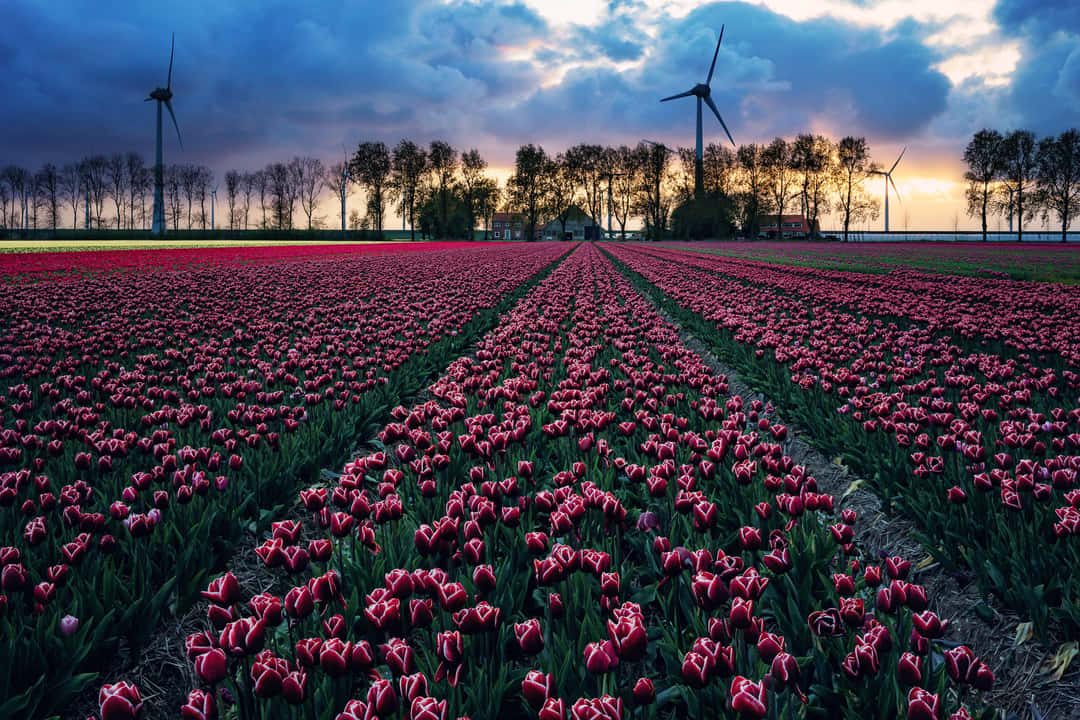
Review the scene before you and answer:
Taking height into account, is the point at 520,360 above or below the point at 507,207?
below

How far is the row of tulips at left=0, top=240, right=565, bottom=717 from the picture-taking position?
2.84 m

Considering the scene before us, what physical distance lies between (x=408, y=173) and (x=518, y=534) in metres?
101

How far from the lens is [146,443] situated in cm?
449

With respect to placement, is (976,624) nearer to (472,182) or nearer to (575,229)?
(472,182)

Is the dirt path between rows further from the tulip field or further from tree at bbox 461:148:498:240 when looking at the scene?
tree at bbox 461:148:498:240

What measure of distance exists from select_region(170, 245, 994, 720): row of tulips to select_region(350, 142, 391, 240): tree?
97.4 metres

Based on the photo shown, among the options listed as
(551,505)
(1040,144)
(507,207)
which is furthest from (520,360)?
(507,207)

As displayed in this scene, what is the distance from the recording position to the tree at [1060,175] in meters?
65.8

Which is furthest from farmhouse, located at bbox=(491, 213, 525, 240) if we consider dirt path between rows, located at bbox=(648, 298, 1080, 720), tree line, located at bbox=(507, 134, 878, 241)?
dirt path between rows, located at bbox=(648, 298, 1080, 720)

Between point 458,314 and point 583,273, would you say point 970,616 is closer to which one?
point 458,314

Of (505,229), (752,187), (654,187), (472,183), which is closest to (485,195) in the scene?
(472,183)

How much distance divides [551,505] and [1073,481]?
9.95 feet

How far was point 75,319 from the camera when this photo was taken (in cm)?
1131

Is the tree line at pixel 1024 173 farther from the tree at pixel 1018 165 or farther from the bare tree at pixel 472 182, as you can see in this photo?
the bare tree at pixel 472 182
